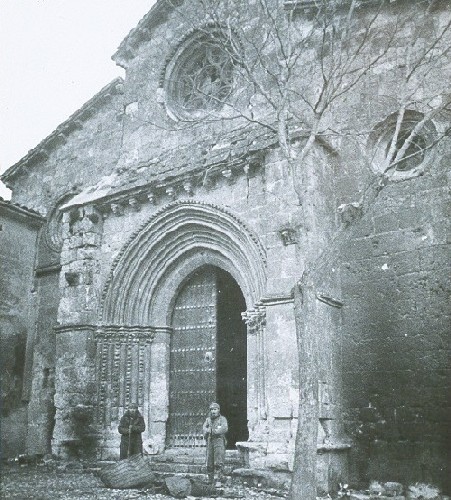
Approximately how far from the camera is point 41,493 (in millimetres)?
7492

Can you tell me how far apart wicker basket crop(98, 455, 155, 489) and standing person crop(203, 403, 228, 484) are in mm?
792

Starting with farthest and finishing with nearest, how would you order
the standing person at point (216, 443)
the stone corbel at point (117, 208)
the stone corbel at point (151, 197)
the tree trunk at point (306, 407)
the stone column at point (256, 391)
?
the stone corbel at point (117, 208) → the stone corbel at point (151, 197) → the standing person at point (216, 443) → the stone column at point (256, 391) → the tree trunk at point (306, 407)

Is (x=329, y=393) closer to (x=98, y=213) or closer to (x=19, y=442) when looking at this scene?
(x=98, y=213)

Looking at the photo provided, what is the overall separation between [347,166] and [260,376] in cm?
329

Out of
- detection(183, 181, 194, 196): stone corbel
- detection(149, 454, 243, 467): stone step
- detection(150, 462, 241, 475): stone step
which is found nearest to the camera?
detection(150, 462, 241, 475): stone step

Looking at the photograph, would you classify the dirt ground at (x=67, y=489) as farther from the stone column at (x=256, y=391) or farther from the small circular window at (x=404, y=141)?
the small circular window at (x=404, y=141)

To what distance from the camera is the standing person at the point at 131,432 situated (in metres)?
9.24

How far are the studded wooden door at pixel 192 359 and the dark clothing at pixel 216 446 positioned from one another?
1469 mm

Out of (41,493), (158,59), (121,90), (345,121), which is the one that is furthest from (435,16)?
(41,493)

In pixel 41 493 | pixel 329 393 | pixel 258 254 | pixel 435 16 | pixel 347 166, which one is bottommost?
pixel 41 493

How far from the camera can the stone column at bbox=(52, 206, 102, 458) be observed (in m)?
10.1

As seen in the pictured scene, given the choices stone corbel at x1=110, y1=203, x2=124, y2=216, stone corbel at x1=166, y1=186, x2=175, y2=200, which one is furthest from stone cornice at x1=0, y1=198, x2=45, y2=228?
stone corbel at x1=166, y1=186, x2=175, y2=200

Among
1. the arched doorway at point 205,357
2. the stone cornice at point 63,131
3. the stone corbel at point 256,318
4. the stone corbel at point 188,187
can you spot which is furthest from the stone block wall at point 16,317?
the stone corbel at point 256,318

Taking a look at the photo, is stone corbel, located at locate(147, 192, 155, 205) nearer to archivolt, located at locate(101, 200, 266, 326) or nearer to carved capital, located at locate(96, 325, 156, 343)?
archivolt, located at locate(101, 200, 266, 326)
